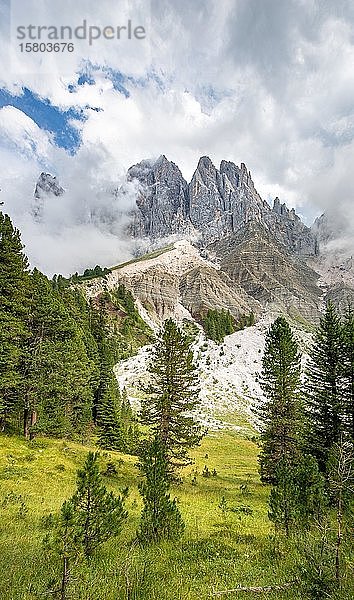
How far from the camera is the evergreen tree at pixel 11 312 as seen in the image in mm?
24406

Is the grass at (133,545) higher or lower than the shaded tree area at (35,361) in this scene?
lower

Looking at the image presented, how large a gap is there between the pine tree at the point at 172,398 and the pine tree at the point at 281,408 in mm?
6236

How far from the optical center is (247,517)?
1900 centimetres

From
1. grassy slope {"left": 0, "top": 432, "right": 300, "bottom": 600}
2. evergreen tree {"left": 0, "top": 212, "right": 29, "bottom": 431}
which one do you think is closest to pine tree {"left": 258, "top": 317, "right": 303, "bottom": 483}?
grassy slope {"left": 0, "top": 432, "right": 300, "bottom": 600}

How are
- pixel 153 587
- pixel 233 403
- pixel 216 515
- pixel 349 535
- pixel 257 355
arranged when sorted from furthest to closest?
pixel 257 355 < pixel 233 403 < pixel 216 515 < pixel 349 535 < pixel 153 587

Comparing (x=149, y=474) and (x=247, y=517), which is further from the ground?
(x=149, y=474)

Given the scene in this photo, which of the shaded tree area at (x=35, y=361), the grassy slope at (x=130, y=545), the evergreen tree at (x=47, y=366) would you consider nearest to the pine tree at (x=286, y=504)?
the grassy slope at (x=130, y=545)

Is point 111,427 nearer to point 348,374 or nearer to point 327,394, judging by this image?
point 327,394

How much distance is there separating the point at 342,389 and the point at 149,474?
18.2 metres

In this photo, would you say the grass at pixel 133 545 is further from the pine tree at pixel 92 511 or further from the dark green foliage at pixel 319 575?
the pine tree at pixel 92 511

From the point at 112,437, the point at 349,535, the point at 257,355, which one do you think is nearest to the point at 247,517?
the point at 349,535

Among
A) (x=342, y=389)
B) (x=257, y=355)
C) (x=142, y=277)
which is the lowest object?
(x=342, y=389)

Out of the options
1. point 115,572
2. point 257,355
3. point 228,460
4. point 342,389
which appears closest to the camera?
point 115,572

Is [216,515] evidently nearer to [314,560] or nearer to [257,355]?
[314,560]
